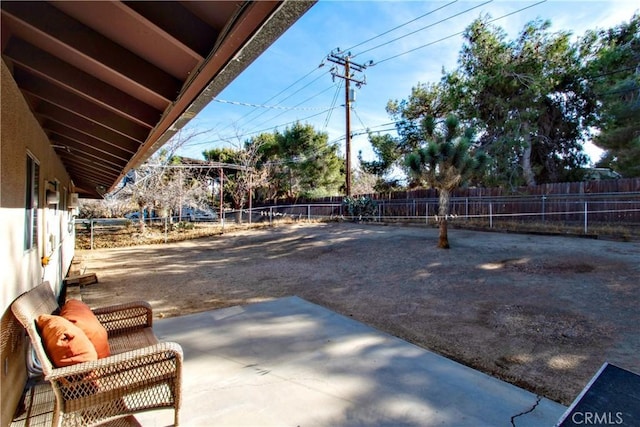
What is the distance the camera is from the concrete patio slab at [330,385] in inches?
85.3

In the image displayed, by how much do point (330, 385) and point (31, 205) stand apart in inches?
117

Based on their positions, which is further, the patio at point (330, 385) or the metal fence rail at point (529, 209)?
the metal fence rail at point (529, 209)

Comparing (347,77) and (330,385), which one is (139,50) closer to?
(330,385)

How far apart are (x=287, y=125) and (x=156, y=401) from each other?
26.2 m

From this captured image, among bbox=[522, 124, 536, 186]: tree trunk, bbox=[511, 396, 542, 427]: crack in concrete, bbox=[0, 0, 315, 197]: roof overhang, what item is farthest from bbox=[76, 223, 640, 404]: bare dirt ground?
bbox=[522, 124, 536, 186]: tree trunk

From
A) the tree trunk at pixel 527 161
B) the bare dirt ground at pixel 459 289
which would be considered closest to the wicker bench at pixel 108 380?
the bare dirt ground at pixel 459 289

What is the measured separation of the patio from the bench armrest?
0.55 meters

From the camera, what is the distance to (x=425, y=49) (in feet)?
45.8

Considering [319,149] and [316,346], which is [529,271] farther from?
[319,149]

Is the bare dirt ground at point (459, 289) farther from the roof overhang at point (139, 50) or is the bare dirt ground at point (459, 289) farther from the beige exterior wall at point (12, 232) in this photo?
the roof overhang at point (139, 50)

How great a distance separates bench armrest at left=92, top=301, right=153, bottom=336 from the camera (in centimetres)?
279

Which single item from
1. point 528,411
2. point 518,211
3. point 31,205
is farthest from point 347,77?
point 528,411

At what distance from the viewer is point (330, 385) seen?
2.55 metres

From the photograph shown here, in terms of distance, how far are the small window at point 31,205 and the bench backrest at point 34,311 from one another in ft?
1.87
